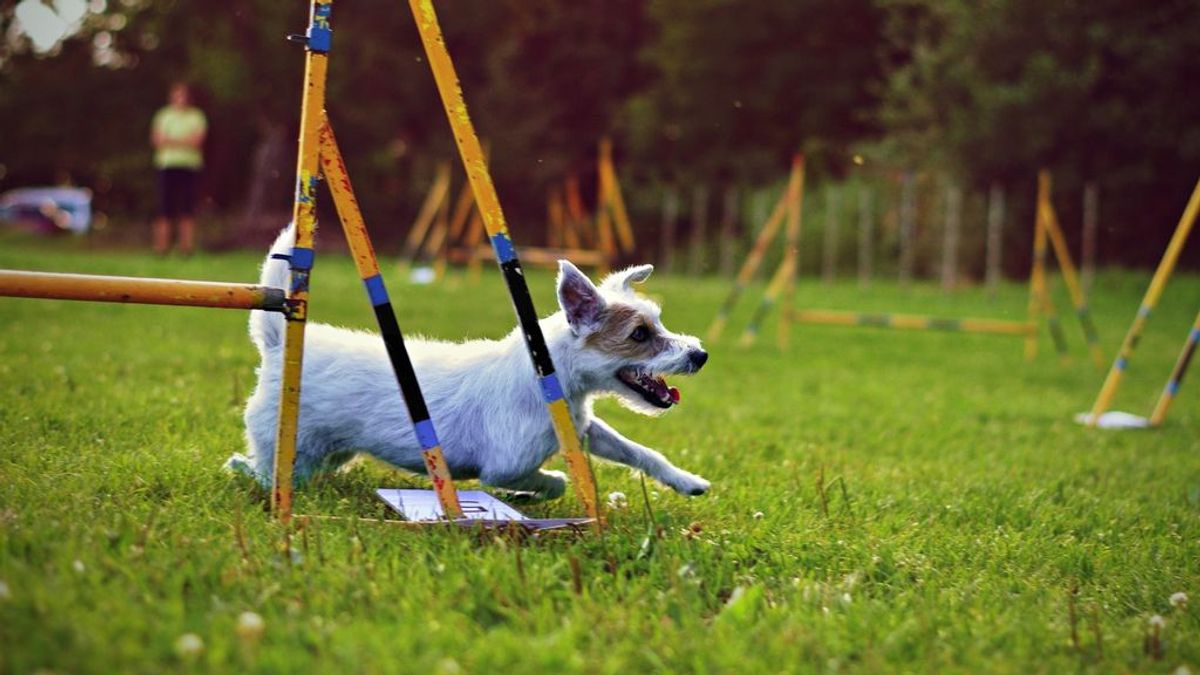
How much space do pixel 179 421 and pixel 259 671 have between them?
3.47 meters

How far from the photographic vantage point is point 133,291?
3607mm

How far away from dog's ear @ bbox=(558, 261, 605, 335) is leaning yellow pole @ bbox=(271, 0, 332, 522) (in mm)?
950

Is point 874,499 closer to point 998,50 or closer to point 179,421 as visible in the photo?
point 179,421

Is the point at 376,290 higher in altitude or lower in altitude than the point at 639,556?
higher

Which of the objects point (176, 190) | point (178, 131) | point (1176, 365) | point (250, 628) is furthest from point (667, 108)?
point (250, 628)

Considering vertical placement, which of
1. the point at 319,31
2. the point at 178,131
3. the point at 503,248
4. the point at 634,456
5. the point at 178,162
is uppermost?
the point at 178,131

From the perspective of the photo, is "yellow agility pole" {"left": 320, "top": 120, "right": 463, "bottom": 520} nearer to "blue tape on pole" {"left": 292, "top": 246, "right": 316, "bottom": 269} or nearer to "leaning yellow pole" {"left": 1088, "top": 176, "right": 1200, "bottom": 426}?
"blue tape on pole" {"left": 292, "top": 246, "right": 316, "bottom": 269}

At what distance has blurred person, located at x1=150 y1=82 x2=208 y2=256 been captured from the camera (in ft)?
63.5

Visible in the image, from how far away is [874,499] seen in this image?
537cm

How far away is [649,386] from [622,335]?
0.84ft

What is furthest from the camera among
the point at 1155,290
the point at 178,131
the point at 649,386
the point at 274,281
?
the point at 178,131

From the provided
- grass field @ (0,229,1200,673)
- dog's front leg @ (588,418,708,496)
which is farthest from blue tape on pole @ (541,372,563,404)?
dog's front leg @ (588,418,708,496)

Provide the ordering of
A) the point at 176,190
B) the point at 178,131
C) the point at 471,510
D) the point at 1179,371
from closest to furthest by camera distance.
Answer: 1. the point at 471,510
2. the point at 1179,371
3. the point at 178,131
4. the point at 176,190

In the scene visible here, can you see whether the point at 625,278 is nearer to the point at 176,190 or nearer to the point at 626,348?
the point at 626,348
